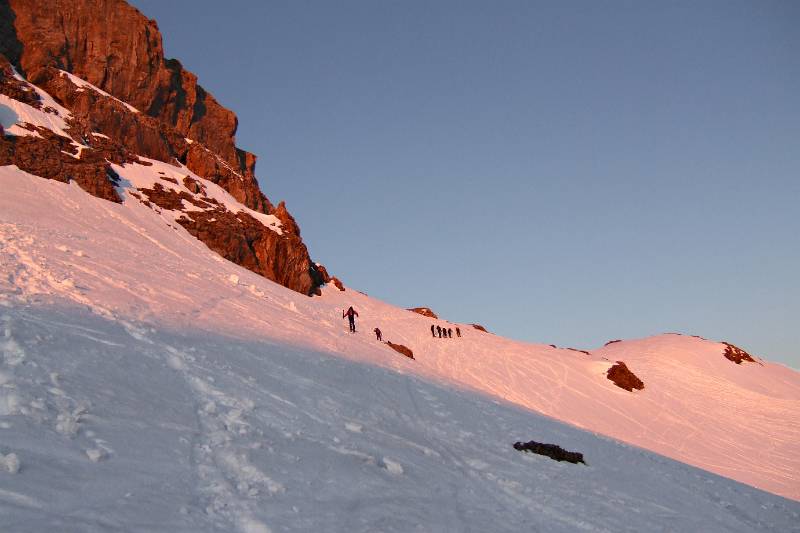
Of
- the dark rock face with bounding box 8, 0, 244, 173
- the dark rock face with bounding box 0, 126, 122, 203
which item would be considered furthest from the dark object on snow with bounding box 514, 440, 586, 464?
the dark rock face with bounding box 8, 0, 244, 173

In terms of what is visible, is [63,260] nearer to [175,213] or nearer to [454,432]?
[454,432]

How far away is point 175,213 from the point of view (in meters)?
48.1

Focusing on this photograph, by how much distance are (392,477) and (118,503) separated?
16.7 feet

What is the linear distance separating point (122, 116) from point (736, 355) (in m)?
67.6

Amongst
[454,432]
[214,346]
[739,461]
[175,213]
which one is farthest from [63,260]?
[739,461]

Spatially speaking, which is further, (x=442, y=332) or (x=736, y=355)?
(x=736, y=355)

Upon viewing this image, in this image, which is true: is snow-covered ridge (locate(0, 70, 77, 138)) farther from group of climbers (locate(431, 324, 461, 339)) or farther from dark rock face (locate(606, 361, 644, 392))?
dark rock face (locate(606, 361, 644, 392))

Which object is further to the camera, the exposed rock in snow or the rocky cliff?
the rocky cliff

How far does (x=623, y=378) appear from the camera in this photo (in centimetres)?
4756

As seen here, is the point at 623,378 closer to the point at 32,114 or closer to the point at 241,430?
the point at 241,430

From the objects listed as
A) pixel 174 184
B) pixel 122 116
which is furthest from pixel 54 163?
pixel 122 116

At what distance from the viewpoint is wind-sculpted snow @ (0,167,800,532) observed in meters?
7.12

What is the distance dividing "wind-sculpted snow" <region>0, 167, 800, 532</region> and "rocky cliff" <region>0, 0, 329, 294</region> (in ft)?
40.5

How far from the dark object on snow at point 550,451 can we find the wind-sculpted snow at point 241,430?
1.71 feet
